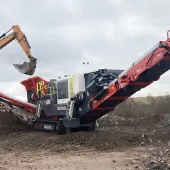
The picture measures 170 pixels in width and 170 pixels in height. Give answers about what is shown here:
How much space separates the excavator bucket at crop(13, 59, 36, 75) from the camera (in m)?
18.2

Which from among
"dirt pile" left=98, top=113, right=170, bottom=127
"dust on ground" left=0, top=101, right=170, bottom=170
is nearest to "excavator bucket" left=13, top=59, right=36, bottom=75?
"dust on ground" left=0, top=101, right=170, bottom=170

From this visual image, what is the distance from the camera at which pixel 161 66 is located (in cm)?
1305

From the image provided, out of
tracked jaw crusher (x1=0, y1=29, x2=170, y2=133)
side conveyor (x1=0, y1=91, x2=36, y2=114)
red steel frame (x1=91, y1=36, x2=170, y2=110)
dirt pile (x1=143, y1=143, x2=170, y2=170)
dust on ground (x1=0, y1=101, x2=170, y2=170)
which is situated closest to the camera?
dirt pile (x1=143, y1=143, x2=170, y2=170)

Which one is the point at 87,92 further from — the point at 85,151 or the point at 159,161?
the point at 159,161

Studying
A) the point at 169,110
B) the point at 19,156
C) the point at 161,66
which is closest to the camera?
the point at 19,156

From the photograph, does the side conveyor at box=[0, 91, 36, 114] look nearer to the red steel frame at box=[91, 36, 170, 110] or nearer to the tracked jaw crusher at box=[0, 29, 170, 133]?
the tracked jaw crusher at box=[0, 29, 170, 133]

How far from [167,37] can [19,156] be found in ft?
21.1

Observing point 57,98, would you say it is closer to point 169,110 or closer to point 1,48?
point 1,48

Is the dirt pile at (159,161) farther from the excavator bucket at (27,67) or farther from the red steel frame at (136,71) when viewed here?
the excavator bucket at (27,67)

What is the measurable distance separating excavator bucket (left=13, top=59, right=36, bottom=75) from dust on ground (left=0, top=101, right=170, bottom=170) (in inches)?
126

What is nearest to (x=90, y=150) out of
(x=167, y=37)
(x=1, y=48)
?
(x=167, y=37)

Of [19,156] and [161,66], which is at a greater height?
[161,66]

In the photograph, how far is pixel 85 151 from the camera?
12.5m

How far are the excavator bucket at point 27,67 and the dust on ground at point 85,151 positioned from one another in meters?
3.20
